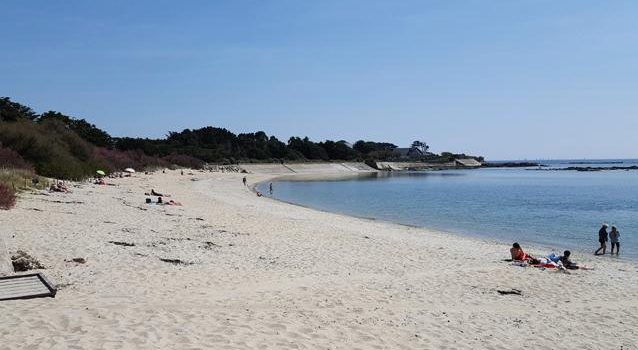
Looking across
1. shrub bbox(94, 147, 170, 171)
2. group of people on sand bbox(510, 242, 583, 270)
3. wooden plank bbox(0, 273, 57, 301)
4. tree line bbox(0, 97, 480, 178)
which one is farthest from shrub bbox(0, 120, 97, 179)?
group of people on sand bbox(510, 242, 583, 270)

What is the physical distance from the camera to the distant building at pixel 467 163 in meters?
182

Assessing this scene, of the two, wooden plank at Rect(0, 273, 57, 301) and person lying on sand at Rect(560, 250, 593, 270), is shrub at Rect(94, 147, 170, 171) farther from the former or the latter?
person lying on sand at Rect(560, 250, 593, 270)

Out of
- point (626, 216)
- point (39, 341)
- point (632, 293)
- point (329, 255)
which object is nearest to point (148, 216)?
point (329, 255)

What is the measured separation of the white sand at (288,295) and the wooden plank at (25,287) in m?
0.28

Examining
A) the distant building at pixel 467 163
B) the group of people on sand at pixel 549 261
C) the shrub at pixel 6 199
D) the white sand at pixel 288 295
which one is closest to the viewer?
the white sand at pixel 288 295

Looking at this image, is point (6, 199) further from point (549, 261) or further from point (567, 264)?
point (567, 264)

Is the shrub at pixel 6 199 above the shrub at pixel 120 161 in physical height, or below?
below

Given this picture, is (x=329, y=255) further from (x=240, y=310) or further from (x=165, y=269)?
(x=240, y=310)

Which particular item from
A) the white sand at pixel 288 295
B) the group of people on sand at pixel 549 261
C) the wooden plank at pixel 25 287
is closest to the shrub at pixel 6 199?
the white sand at pixel 288 295

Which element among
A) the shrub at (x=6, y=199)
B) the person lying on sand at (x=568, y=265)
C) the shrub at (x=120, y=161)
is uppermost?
the shrub at (x=120, y=161)

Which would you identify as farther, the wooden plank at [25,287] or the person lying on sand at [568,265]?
the person lying on sand at [568,265]

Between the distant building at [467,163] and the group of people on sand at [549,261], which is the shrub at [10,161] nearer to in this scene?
the group of people on sand at [549,261]

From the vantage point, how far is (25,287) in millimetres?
8320

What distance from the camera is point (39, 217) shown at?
16250mm
